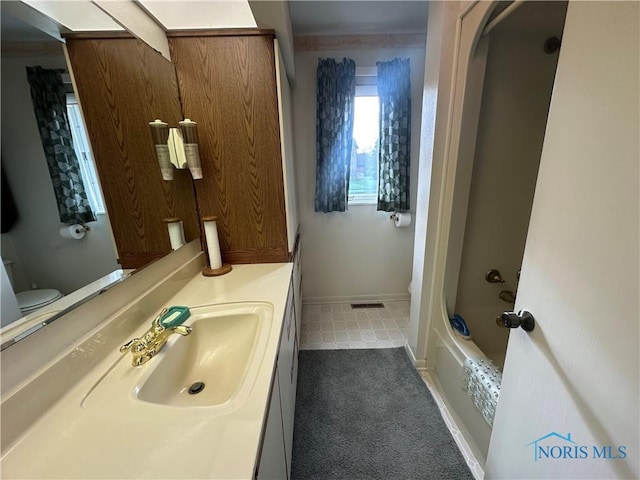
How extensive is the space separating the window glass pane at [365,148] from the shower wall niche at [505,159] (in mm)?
1004

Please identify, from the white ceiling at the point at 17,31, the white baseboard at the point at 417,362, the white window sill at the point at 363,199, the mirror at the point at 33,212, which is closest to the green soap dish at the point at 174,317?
the mirror at the point at 33,212

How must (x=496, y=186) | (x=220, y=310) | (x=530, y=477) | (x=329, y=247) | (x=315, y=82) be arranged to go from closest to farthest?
(x=530, y=477)
(x=220, y=310)
(x=496, y=186)
(x=315, y=82)
(x=329, y=247)

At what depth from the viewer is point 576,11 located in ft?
2.01

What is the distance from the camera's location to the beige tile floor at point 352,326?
2.12 metres

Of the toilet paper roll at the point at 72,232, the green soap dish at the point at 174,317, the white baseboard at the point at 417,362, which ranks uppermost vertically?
the toilet paper roll at the point at 72,232

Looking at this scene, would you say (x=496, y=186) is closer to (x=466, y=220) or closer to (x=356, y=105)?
(x=466, y=220)

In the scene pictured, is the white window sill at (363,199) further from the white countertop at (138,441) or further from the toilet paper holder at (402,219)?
the white countertop at (138,441)

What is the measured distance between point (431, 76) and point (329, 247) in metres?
1.64

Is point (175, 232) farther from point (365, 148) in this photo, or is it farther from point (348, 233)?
point (365, 148)

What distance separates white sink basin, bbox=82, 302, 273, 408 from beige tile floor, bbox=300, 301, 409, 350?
1.17 meters

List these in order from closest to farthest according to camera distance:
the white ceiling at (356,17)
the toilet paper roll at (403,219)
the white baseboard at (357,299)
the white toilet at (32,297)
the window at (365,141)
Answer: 1. the white toilet at (32,297)
2. the white ceiling at (356,17)
3. the window at (365,141)
4. the toilet paper roll at (403,219)
5. the white baseboard at (357,299)

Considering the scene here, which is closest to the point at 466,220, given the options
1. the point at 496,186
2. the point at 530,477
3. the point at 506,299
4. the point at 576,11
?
the point at 496,186

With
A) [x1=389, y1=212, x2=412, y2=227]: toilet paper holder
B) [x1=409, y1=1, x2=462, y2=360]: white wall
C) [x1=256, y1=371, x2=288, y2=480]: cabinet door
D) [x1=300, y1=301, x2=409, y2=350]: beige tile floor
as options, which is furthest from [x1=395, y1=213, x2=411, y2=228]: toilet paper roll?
[x1=256, y1=371, x2=288, y2=480]: cabinet door

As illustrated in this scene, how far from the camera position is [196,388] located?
0.91 metres
